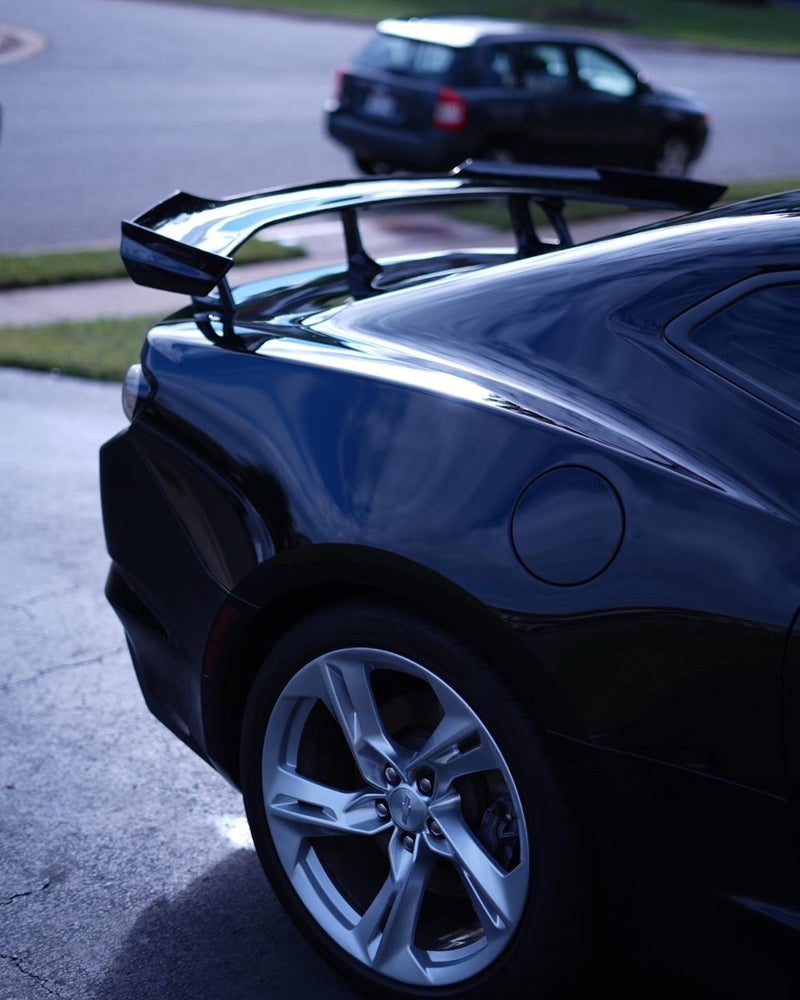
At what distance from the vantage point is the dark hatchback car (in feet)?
43.4

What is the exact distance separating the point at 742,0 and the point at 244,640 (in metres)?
51.7

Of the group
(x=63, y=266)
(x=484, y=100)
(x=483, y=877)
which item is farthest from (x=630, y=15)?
(x=483, y=877)

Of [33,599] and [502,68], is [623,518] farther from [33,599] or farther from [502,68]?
[502,68]

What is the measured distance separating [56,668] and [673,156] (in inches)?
514

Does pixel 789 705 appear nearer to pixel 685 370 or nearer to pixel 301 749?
pixel 685 370

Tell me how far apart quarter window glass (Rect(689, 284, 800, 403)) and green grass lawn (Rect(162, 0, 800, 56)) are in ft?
102

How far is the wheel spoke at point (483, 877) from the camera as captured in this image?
2363mm

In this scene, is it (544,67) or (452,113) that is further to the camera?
(544,67)

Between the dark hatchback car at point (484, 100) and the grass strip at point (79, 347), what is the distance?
224 inches

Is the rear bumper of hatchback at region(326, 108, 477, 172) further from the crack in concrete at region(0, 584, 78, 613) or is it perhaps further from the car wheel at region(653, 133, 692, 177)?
the crack in concrete at region(0, 584, 78, 613)

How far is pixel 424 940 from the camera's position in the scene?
8.43 ft

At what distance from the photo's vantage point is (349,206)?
3.36 m

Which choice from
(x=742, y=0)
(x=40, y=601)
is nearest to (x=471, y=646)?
(x=40, y=601)

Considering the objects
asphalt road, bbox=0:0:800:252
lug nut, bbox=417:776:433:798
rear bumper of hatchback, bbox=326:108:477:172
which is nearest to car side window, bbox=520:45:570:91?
rear bumper of hatchback, bbox=326:108:477:172
